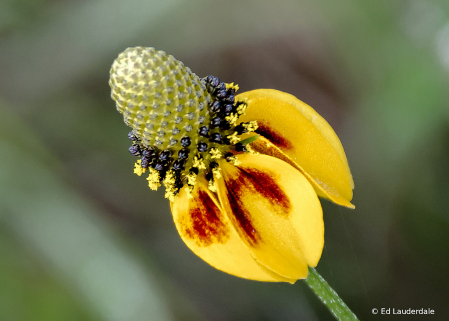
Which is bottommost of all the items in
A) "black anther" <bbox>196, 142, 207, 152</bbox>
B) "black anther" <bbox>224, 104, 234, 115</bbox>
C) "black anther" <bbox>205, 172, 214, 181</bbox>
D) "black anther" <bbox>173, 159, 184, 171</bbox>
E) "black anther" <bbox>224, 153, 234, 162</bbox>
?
"black anther" <bbox>205, 172, 214, 181</bbox>

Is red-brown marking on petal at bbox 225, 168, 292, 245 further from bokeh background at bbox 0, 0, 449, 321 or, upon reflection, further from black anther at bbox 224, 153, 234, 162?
bokeh background at bbox 0, 0, 449, 321

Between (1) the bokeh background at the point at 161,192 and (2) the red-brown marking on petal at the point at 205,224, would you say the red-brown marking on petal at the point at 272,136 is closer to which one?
(2) the red-brown marking on petal at the point at 205,224

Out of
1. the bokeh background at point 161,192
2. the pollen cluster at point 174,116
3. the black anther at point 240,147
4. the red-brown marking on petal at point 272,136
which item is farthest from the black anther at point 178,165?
the bokeh background at point 161,192

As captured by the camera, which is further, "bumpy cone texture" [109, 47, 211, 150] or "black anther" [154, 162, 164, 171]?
"black anther" [154, 162, 164, 171]

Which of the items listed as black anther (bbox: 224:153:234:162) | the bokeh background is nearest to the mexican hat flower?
black anther (bbox: 224:153:234:162)

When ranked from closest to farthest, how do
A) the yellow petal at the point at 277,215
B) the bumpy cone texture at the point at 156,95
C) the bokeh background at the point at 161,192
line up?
the bumpy cone texture at the point at 156,95
the yellow petal at the point at 277,215
the bokeh background at the point at 161,192

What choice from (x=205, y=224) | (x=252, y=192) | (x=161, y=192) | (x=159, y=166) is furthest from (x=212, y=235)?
(x=161, y=192)

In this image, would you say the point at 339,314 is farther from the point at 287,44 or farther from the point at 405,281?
the point at 287,44

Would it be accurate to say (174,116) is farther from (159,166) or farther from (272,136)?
(272,136)
